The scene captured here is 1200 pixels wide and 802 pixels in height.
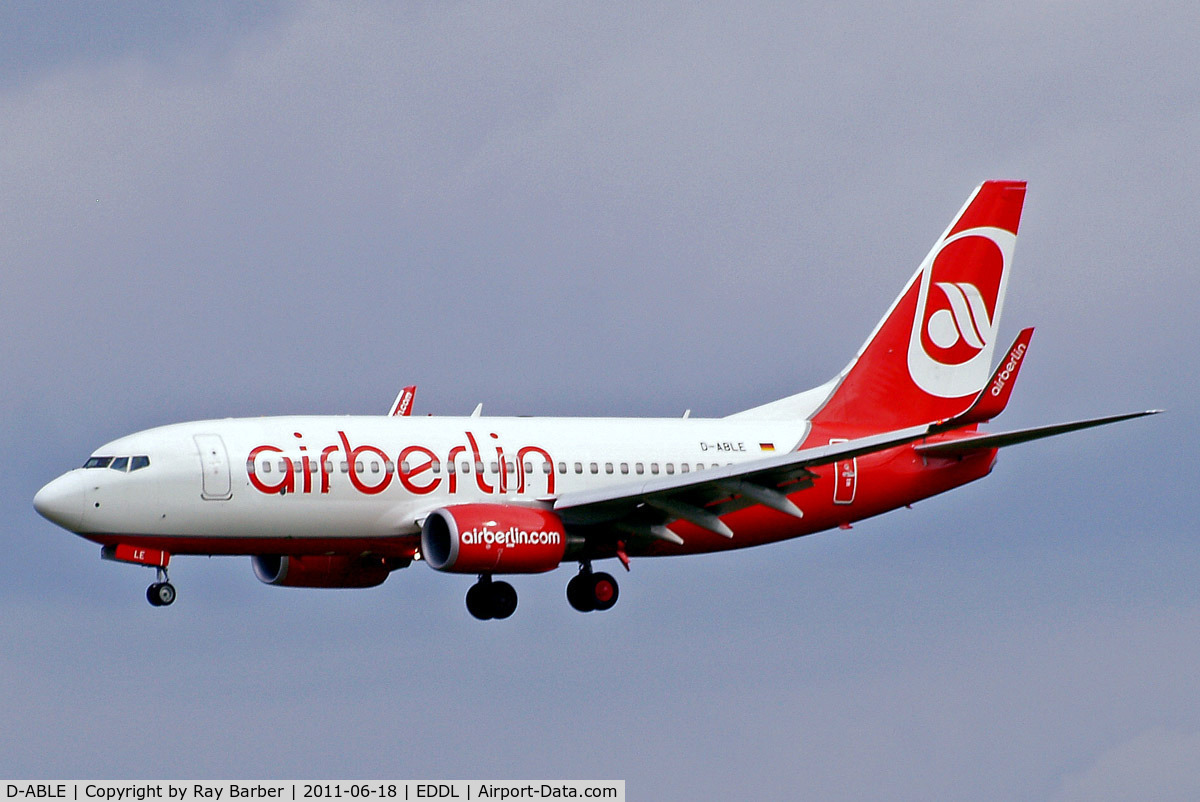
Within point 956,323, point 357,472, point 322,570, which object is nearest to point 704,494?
point 357,472

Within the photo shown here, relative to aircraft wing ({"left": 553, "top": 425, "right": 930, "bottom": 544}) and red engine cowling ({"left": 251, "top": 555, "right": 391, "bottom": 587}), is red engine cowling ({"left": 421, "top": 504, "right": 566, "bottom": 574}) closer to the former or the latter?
aircraft wing ({"left": 553, "top": 425, "right": 930, "bottom": 544})

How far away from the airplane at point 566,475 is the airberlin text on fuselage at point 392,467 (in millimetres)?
45

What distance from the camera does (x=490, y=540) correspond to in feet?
169

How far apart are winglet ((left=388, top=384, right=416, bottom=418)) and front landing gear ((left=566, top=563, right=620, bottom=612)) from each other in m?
6.85

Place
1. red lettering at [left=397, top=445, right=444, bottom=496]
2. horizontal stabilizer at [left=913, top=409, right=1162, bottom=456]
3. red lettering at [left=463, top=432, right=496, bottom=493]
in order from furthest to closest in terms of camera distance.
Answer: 1. red lettering at [left=463, top=432, right=496, bottom=493]
2. red lettering at [left=397, top=445, right=444, bottom=496]
3. horizontal stabilizer at [left=913, top=409, right=1162, bottom=456]

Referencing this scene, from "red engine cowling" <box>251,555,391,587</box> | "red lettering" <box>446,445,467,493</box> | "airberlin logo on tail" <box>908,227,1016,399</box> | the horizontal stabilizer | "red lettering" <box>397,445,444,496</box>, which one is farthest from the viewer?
"airberlin logo on tail" <box>908,227,1016,399</box>

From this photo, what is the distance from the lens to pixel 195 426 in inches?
2057

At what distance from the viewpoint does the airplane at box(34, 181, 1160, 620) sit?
51.1 m

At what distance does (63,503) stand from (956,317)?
24977mm

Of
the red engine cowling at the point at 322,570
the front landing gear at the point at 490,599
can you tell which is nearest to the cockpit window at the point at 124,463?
the red engine cowling at the point at 322,570

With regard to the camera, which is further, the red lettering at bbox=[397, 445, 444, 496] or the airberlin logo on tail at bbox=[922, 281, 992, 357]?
the airberlin logo on tail at bbox=[922, 281, 992, 357]

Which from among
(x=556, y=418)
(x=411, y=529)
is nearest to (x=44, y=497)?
(x=411, y=529)

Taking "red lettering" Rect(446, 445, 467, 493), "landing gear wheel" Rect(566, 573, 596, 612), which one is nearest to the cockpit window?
"red lettering" Rect(446, 445, 467, 493)

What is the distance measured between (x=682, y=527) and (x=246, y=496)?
11.8 m
